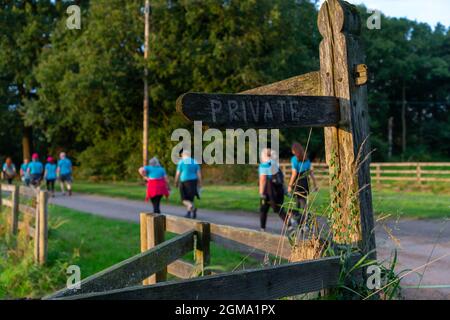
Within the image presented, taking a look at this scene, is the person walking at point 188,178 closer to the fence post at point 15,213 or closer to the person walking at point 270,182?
the person walking at point 270,182

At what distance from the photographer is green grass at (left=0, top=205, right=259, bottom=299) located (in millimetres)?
8234

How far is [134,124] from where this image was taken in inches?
1394

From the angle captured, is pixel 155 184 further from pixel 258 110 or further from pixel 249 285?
pixel 249 285

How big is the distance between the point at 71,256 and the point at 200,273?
5.51m

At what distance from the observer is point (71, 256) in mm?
9594

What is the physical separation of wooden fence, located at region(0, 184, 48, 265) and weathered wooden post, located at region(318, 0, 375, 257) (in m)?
6.75

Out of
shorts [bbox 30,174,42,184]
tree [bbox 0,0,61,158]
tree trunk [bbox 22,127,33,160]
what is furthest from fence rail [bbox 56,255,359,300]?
tree trunk [bbox 22,127,33,160]

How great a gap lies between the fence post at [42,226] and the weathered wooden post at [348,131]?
6706 millimetres

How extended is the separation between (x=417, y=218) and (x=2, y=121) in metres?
32.9

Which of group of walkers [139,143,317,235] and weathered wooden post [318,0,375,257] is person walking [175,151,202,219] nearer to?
group of walkers [139,143,317,235]

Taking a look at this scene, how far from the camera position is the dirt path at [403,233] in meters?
5.91

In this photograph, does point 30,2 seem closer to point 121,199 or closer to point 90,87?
point 90,87

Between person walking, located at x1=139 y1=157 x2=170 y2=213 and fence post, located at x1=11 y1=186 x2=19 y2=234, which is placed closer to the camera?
fence post, located at x1=11 y1=186 x2=19 y2=234

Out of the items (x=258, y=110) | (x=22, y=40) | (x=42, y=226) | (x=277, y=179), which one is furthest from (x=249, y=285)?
(x=22, y=40)
